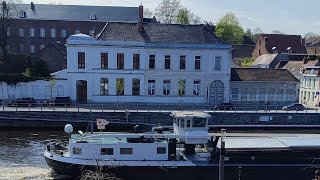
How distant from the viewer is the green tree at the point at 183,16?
9956 cm

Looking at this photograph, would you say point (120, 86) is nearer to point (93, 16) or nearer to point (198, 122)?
point (198, 122)

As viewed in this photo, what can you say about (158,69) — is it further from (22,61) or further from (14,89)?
(22,61)

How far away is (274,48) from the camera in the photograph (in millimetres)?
93250

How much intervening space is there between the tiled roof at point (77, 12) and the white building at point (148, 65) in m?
33.2

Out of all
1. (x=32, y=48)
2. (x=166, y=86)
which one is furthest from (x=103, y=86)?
(x=32, y=48)

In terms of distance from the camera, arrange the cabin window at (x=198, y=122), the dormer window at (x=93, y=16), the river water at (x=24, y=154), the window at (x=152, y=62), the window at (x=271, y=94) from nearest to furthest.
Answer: the river water at (x=24, y=154)
the cabin window at (x=198, y=122)
the window at (x=152, y=62)
the window at (x=271, y=94)
the dormer window at (x=93, y=16)

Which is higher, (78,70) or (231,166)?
(78,70)

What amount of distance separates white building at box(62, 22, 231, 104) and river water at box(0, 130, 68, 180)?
13159mm

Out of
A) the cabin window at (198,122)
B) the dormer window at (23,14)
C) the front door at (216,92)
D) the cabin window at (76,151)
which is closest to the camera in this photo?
the cabin window at (76,151)

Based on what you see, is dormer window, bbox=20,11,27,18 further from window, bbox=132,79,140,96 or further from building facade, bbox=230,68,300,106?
building facade, bbox=230,68,300,106

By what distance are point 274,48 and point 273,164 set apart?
2755 inches

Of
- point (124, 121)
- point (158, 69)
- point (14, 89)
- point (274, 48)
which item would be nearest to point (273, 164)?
point (124, 121)

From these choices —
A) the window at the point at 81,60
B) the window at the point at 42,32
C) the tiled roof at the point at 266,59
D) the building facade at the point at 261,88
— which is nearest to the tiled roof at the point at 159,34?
the window at the point at 81,60

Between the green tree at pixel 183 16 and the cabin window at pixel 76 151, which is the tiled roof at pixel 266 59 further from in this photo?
the cabin window at pixel 76 151
